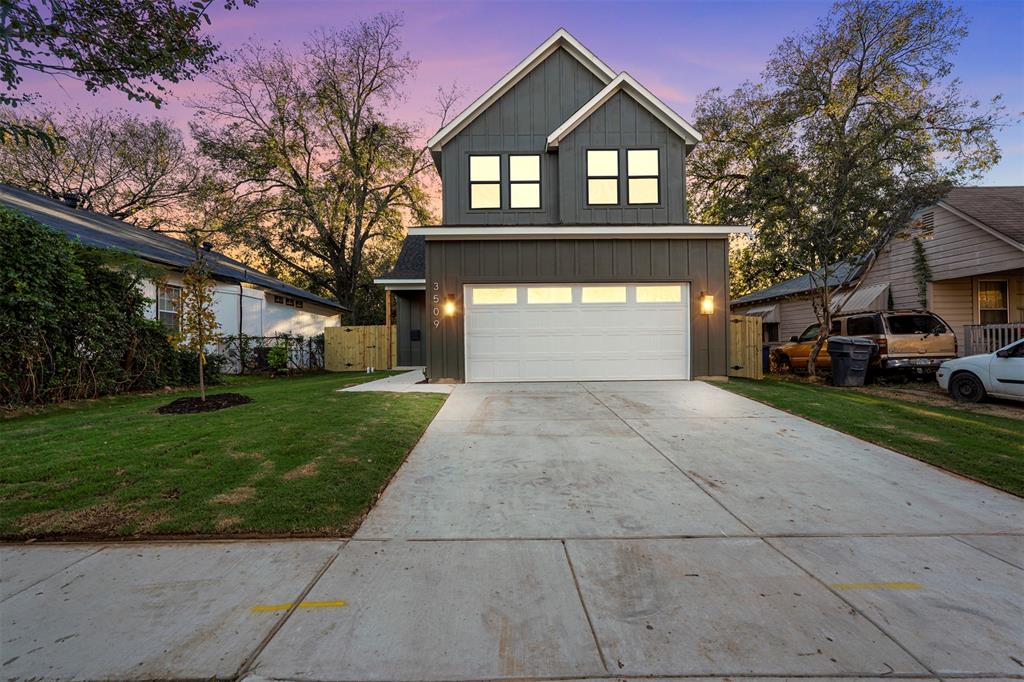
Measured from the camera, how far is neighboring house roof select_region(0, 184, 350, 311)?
11508 mm

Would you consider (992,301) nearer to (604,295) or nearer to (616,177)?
(616,177)

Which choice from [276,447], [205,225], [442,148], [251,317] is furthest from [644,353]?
[205,225]

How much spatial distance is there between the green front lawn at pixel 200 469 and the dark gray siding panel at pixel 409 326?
9610 mm

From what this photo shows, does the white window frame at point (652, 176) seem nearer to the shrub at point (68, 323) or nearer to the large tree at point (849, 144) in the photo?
the large tree at point (849, 144)

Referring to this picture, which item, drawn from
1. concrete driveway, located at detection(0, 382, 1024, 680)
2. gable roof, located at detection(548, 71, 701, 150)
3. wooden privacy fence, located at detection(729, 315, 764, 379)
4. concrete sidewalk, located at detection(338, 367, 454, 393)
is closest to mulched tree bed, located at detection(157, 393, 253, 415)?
concrete sidewalk, located at detection(338, 367, 454, 393)

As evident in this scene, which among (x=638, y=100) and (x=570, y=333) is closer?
(x=570, y=333)

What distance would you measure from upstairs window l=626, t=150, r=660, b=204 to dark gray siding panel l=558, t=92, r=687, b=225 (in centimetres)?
12

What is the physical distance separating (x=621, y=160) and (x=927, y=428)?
807 cm

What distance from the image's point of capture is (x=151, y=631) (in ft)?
6.95

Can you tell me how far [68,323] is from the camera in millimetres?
8047

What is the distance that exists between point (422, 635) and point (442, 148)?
10938mm

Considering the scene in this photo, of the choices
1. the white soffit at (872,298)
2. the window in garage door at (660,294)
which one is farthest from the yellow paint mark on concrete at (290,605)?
the white soffit at (872,298)

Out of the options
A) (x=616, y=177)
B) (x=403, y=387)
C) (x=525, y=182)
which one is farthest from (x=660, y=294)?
(x=403, y=387)

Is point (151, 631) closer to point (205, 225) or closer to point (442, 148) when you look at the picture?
point (442, 148)
